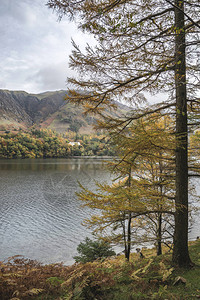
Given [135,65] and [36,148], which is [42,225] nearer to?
Answer: [135,65]

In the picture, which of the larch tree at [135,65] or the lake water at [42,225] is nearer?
the larch tree at [135,65]

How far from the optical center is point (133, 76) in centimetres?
478

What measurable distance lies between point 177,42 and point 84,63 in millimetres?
2033

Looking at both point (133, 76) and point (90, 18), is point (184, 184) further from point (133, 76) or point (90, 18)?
point (90, 18)

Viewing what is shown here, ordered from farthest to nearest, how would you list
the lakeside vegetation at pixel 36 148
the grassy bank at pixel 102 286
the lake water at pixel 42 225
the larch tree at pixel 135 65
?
the lakeside vegetation at pixel 36 148
the lake water at pixel 42 225
the larch tree at pixel 135 65
the grassy bank at pixel 102 286

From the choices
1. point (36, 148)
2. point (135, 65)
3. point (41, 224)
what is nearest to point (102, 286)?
point (135, 65)

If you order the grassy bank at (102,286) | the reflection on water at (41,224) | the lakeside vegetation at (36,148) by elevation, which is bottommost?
the reflection on water at (41,224)

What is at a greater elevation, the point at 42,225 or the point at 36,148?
the point at 36,148

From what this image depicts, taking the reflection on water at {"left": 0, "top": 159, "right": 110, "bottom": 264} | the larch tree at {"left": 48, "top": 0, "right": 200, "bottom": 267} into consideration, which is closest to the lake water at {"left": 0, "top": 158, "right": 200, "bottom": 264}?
the reflection on water at {"left": 0, "top": 159, "right": 110, "bottom": 264}

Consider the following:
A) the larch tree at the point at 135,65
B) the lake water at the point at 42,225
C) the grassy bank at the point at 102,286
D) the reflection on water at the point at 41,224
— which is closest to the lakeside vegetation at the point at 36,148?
the reflection on water at the point at 41,224

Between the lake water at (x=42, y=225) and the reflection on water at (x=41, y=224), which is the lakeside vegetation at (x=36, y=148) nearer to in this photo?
the reflection on water at (x=41, y=224)

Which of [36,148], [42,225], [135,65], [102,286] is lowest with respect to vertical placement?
[42,225]

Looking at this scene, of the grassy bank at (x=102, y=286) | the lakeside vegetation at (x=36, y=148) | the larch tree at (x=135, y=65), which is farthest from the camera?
the lakeside vegetation at (x=36, y=148)

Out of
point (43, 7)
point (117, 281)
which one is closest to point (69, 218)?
point (117, 281)
